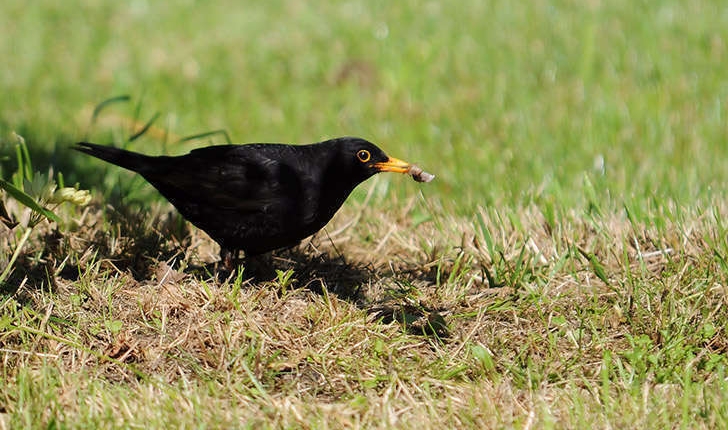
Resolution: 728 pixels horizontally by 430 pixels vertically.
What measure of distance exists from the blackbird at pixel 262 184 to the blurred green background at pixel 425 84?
1.17m

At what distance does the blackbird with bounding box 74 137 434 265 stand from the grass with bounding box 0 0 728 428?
23 cm

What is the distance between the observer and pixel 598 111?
686 centimetres

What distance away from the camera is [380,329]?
12.9 ft

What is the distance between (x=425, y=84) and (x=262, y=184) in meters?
3.63

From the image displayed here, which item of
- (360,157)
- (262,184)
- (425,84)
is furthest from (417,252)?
(425,84)

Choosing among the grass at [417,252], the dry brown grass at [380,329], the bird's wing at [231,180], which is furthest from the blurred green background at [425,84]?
the bird's wing at [231,180]

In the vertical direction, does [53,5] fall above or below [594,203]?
above

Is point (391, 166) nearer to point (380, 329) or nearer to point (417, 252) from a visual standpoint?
point (417, 252)

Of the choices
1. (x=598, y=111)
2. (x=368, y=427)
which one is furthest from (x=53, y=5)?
(x=368, y=427)

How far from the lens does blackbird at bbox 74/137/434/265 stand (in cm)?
427

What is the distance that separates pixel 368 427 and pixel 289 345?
627 mm

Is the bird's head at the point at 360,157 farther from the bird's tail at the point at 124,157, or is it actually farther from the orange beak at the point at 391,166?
the bird's tail at the point at 124,157

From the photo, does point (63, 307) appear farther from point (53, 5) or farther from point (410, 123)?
point (53, 5)

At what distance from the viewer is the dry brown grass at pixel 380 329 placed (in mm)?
3404
